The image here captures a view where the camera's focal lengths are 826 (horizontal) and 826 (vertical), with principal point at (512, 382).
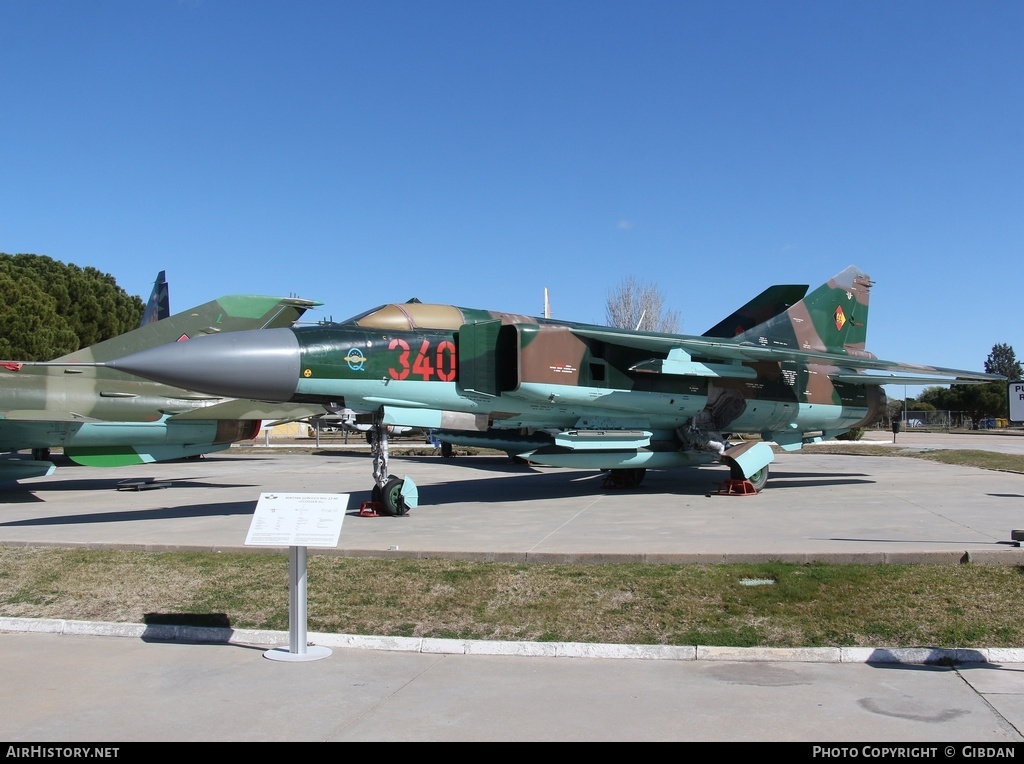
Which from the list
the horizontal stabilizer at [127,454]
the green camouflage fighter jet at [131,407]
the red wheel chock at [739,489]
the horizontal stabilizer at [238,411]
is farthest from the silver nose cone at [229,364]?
the red wheel chock at [739,489]

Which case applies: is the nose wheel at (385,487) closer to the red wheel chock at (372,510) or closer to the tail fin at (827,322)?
the red wheel chock at (372,510)

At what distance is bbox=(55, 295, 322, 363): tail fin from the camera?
1908 centimetres

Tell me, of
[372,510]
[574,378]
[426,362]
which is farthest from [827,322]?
[372,510]

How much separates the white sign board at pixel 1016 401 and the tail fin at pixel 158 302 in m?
30.6

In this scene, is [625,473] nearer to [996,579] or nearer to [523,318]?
[523,318]

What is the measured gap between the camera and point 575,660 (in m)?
5.87

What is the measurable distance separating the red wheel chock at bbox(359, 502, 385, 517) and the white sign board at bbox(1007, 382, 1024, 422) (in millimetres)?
8651

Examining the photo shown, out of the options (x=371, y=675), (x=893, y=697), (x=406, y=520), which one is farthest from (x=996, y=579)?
(x=406, y=520)

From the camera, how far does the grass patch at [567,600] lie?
20.3 ft

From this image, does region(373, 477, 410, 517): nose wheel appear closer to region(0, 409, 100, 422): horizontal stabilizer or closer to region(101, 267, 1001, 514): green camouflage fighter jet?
region(101, 267, 1001, 514): green camouflage fighter jet

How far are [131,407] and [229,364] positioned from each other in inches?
383

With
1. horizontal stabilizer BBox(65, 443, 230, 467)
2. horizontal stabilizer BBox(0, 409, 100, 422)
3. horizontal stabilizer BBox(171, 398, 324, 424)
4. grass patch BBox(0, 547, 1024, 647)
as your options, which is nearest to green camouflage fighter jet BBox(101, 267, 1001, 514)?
grass patch BBox(0, 547, 1024, 647)
